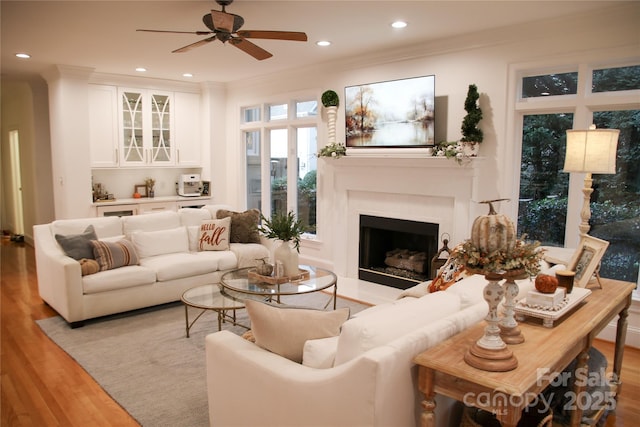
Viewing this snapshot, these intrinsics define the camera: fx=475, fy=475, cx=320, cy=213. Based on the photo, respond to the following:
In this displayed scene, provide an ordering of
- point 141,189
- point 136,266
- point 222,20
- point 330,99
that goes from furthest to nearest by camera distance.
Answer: point 141,189 → point 330,99 → point 136,266 → point 222,20

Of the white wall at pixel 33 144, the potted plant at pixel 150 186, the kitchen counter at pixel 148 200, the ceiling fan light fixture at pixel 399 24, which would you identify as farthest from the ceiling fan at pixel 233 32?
the white wall at pixel 33 144

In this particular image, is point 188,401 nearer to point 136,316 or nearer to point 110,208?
point 136,316

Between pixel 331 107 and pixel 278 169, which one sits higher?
pixel 331 107

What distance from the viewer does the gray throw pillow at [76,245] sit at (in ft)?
14.6

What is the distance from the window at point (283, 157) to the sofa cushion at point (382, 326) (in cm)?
400

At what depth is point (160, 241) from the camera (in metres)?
5.08

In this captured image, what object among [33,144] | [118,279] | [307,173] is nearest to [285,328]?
Result: [118,279]

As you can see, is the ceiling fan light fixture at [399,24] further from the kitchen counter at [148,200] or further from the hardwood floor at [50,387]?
the kitchen counter at [148,200]

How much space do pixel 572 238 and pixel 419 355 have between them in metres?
2.97

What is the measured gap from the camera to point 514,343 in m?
1.99

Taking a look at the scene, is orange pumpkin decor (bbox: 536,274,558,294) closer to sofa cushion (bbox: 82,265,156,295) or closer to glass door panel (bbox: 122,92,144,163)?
sofa cushion (bbox: 82,265,156,295)

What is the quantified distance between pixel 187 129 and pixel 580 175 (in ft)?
18.9

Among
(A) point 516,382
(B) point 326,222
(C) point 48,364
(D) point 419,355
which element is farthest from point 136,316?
(A) point 516,382

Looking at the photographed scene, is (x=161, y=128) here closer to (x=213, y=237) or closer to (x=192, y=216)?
(x=192, y=216)
